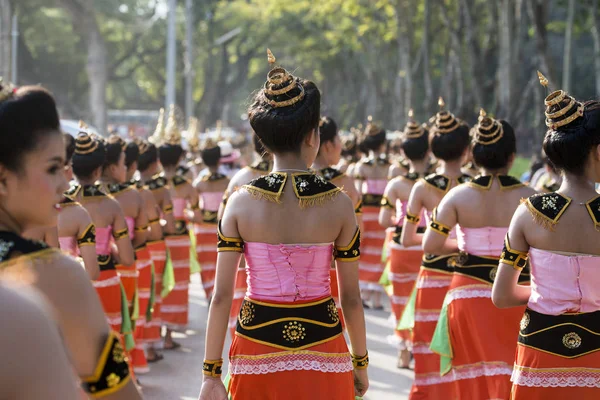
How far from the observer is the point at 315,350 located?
3.83 metres

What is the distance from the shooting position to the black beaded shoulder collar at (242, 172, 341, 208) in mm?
3863

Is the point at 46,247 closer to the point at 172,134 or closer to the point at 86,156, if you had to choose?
the point at 86,156

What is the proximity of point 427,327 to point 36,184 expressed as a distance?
5140 mm

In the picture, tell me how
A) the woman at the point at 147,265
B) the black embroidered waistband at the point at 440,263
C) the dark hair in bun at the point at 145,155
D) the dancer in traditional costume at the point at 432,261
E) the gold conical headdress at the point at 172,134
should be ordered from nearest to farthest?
the dancer in traditional costume at the point at 432,261, the black embroidered waistband at the point at 440,263, the woman at the point at 147,265, the dark hair in bun at the point at 145,155, the gold conical headdress at the point at 172,134

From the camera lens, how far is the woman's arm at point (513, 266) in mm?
4148

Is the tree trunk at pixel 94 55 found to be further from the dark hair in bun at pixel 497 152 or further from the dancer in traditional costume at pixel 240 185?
the dark hair in bun at pixel 497 152

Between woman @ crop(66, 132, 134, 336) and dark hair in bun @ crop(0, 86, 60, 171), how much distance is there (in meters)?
4.04

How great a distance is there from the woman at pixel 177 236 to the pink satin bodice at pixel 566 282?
6.21 metres

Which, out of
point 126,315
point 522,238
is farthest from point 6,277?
point 126,315

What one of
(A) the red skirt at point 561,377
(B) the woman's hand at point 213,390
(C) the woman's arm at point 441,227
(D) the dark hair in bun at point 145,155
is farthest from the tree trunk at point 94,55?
(A) the red skirt at point 561,377

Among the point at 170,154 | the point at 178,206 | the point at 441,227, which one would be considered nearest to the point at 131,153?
the point at 170,154

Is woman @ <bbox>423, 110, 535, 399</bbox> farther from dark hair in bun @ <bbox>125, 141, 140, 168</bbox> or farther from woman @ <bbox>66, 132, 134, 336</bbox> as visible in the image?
dark hair in bun @ <bbox>125, 141, 140, 168</bbox>

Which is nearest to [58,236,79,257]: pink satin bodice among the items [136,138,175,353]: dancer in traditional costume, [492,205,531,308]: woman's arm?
[492,205,531,308]: woman's arm

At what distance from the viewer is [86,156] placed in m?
6.27
